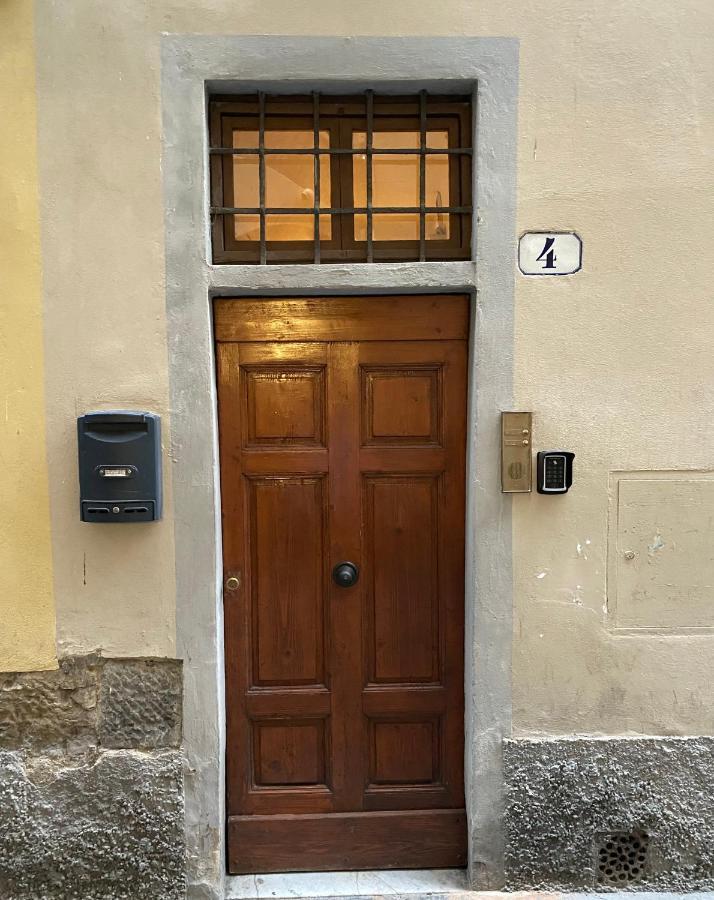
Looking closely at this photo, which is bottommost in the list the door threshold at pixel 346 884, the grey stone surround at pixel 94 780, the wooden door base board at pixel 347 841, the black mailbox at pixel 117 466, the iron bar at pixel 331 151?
the door threshold at pixel 346 884

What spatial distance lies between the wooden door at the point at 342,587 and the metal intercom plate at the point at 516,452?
0.24 meters

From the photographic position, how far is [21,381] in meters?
3.11

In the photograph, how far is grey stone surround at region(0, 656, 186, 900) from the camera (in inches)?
125

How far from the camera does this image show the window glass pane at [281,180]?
3.23 m

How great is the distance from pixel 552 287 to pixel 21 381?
237 cm

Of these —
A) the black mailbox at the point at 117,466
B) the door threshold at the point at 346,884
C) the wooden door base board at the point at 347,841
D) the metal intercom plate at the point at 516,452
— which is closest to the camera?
the black mailbox at the point at 117,466

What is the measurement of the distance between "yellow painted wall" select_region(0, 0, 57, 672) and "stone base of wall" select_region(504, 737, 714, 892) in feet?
7.39

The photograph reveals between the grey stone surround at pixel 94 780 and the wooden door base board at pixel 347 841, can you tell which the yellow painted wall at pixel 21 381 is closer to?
the grey stone surround at pixel 94 780

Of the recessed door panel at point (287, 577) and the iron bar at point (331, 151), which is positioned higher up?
the iron bar at point (331, 151)

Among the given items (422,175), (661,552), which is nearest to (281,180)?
(422,175)

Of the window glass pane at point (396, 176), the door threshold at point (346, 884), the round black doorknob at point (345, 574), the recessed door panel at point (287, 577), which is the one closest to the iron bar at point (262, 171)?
the window glass pane at point (396, 176)

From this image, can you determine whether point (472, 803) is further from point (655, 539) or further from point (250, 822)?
point (655, 539)

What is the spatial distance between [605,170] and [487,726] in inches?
100

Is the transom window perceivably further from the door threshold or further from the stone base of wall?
the door threshold
